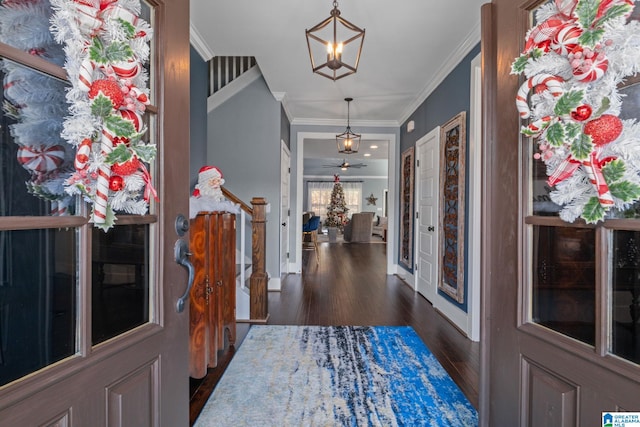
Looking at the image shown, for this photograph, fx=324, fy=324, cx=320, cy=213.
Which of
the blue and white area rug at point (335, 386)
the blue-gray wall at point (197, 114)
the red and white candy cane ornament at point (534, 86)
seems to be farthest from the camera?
the blue-gray wall at point (197, 114)

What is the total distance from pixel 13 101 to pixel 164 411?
902mm

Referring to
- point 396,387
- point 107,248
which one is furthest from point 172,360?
point 396,387

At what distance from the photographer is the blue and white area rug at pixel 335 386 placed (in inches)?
66.4

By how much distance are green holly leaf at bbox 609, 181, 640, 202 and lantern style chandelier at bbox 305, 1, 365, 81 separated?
1.70 m

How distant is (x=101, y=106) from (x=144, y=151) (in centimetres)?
14

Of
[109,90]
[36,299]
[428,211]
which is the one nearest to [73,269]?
[36,299]

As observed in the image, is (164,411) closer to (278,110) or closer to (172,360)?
(172,360)

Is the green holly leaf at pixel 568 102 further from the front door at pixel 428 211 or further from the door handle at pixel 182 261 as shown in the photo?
the front door at pixel 428 211

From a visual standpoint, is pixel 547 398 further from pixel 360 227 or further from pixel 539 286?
pixel 360 227

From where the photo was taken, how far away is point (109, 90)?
740 mm

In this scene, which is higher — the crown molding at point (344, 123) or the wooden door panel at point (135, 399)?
Answer: the crown molding at point (344, 123)

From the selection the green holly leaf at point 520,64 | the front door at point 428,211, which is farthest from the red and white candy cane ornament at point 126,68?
the front door at point 428,211

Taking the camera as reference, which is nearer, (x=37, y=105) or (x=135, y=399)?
(x=37, y=105)

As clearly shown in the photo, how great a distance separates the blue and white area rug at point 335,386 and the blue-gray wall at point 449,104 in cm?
104
